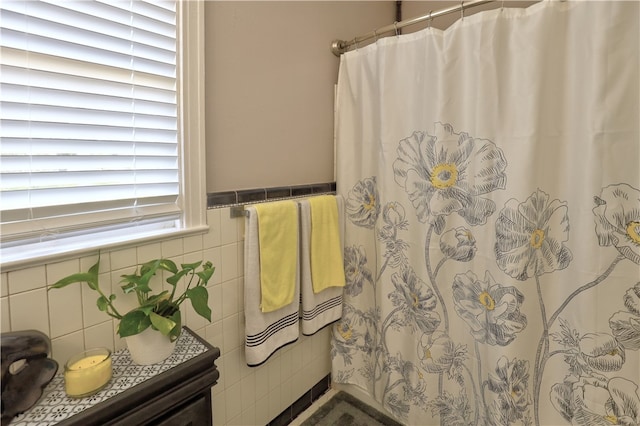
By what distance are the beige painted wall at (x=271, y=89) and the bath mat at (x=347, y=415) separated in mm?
1226

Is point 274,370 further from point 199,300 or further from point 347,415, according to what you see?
point 199,300

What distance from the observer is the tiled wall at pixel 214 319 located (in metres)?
0.80

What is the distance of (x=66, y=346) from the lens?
859 mm

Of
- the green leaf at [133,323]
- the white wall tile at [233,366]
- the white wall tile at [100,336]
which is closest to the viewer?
the green leaf at [133,323]

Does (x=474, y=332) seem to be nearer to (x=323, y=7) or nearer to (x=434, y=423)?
(x=434, y=423)

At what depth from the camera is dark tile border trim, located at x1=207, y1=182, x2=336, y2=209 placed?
46.5 inches

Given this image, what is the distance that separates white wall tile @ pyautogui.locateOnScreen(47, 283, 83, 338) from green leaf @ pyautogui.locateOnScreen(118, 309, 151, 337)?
0.18 meters

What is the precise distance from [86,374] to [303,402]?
3.95ft

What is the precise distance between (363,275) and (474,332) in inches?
22.0

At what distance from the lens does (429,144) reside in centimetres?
131

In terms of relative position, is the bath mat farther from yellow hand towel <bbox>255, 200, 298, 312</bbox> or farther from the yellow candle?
the yellow candle

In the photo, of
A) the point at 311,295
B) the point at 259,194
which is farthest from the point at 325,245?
the point at 259,194

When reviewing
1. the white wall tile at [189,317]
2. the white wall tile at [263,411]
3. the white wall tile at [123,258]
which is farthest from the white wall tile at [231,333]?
the white wall tile at [123,258]

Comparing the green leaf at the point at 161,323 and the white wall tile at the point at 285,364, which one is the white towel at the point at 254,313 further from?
the green leaf at the point at 161,323
